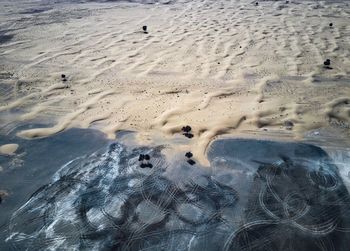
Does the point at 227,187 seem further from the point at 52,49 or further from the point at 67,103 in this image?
the point at 52,49

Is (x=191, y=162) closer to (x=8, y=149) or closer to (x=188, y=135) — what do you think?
(x=188, y=135)

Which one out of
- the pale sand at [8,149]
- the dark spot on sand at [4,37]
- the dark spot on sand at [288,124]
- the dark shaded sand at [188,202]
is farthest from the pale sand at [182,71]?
the dark shaded sand at [188,202]

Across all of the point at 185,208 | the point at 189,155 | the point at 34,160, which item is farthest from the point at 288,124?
the point at 34,160

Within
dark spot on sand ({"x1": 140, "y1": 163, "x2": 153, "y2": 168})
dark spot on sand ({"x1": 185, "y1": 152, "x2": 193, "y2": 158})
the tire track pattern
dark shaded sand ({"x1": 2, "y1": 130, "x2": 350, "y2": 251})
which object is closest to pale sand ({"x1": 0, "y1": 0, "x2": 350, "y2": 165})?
dark spot on sand ({"x1": 185, "y1": 152, "x2": 193, "y2": 158})

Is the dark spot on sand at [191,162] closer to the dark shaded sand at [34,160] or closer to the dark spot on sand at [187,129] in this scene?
the dark spot on sand at [187,129]

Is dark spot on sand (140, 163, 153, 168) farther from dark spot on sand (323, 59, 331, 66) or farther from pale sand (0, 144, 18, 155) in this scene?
dark spot on sand (323, 59, 331, 66)
